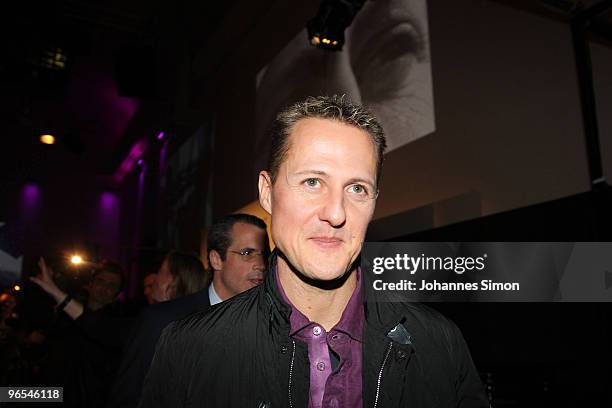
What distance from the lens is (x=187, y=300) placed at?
7.45 feet

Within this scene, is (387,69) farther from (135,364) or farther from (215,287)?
(135,364)

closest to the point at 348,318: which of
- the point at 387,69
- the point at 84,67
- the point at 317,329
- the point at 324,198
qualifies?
the point at 317,329

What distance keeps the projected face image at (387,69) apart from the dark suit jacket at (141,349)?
2.29m

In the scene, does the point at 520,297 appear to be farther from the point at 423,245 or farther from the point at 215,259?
the point at 215,259

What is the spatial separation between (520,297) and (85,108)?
11.8 m

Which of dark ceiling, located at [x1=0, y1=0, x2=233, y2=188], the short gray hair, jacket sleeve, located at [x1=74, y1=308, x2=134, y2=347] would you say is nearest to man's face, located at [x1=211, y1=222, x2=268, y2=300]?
jacket sleeve, located at [x1=74, y1=308, x2=134, y2=347]

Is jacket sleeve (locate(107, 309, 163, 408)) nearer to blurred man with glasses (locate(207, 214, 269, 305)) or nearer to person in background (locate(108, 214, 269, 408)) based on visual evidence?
person in background (locate(108, 214, 269, 408))

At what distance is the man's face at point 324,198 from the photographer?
124 cm

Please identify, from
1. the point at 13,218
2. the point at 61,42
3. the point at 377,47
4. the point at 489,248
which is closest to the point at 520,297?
the point at 489,248

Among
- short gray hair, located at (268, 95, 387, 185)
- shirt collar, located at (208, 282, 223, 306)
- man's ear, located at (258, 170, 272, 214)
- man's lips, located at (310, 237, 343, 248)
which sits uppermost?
short gray hair, located at (268, 95, 387, 185)

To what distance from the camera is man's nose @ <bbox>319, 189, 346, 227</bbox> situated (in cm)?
123

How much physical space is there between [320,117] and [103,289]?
8.95 feet

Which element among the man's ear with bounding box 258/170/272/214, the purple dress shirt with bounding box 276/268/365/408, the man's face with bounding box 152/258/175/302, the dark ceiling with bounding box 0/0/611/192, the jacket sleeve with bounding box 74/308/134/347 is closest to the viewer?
the purple dress shirt with bounding box 276/268/365/408

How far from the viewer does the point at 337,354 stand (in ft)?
4.15
